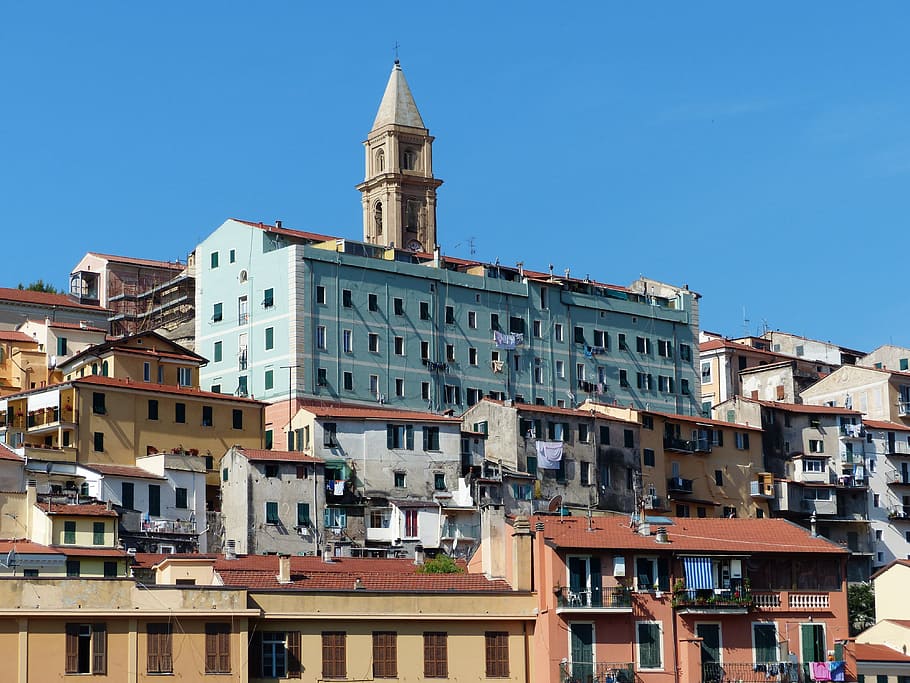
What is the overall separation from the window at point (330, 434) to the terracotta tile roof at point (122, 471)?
32.6 ft

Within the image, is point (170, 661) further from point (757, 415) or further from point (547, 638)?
point (757, 415)

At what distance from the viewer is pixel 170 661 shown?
5816 cm

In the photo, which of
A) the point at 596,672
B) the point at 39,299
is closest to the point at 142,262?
the point at 39,299

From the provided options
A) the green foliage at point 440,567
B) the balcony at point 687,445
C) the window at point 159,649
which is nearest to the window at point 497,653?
the window at point 159,649

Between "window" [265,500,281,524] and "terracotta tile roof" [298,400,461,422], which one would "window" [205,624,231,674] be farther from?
"terracotta tile roof" [298,400,461,422]

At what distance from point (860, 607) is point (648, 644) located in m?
35.0

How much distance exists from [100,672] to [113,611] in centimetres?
183

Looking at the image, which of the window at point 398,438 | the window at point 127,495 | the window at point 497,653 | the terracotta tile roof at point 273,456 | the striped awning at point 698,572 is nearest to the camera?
the window at point 497,653

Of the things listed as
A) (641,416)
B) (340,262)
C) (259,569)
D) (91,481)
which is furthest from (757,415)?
(259,569)

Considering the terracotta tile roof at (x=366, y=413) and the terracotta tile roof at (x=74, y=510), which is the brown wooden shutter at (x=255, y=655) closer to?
the terracotta tile roof at (x=74, y=510)

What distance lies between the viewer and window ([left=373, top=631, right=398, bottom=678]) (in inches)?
2391

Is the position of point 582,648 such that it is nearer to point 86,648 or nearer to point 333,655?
point 333,655

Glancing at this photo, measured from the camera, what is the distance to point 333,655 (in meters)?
60.3

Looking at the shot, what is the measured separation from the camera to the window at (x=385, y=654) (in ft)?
199
